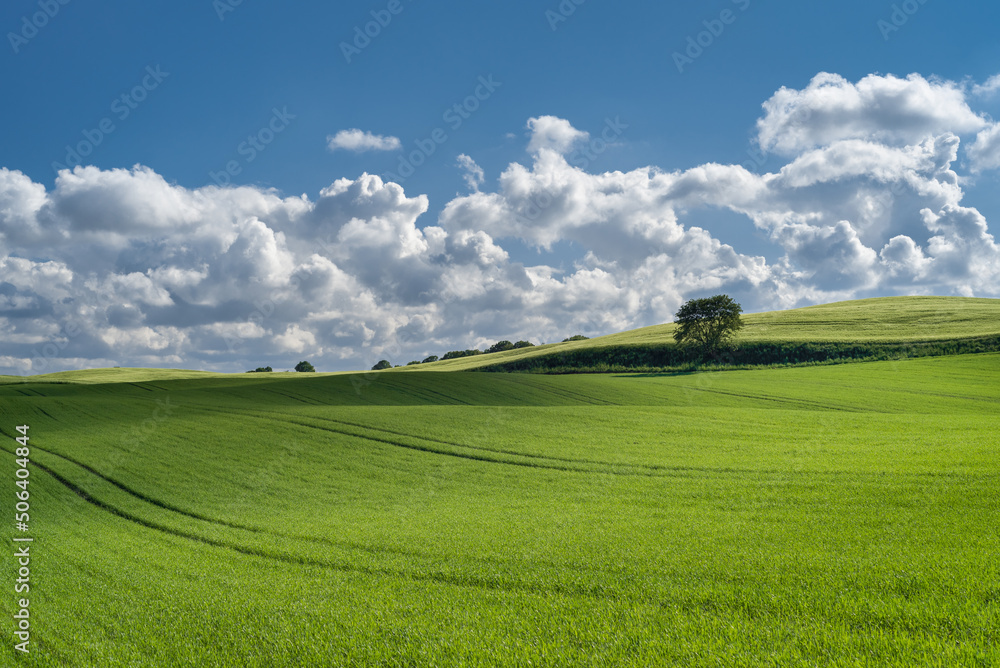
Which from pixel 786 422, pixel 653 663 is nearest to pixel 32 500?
pixel 653 663

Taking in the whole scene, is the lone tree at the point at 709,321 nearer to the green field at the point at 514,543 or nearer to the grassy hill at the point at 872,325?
the grassy hill at the point at 872,325

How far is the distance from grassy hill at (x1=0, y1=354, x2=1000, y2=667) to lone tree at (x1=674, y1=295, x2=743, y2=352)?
1636 inches

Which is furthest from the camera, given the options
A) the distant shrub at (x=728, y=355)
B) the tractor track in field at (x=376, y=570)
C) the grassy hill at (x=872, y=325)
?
the grassy hill at (x=872, y=325)

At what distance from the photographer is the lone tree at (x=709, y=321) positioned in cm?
6956

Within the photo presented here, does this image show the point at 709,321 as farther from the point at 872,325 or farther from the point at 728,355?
the point at 872,325

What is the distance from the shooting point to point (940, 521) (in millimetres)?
11211

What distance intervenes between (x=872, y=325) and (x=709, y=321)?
25.0 m

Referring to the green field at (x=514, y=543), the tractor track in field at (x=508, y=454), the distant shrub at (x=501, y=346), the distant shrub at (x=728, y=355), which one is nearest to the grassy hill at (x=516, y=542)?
the green field at (x=514, y=543)

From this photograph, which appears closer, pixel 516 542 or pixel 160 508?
pixel 516 542

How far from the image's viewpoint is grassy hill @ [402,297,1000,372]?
66.4 meters

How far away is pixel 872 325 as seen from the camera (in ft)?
246

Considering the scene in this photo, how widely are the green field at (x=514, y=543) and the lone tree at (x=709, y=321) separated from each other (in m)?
41.2

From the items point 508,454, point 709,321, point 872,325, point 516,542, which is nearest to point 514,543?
point 516,542

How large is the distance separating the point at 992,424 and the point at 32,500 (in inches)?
1538
